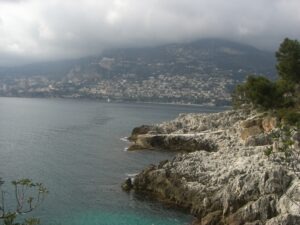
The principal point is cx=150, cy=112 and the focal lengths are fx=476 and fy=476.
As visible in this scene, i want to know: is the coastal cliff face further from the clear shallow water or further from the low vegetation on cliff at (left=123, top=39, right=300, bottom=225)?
the clear shallow water

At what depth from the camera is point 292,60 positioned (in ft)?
237

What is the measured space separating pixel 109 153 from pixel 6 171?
19200mm

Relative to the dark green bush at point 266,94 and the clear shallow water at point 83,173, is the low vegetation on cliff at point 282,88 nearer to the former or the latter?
the dark green bush at point 266,94

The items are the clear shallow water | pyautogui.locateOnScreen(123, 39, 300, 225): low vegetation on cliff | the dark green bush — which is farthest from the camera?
the dark green bush

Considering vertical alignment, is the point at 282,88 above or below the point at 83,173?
above

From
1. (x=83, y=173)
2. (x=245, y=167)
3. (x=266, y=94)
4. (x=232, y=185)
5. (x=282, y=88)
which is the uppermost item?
(x=282, y=88)

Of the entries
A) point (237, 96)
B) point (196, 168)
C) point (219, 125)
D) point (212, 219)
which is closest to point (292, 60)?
point (219, 125)

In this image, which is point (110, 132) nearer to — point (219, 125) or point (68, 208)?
point (219, 125)

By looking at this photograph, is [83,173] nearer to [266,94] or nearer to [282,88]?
[266,94]

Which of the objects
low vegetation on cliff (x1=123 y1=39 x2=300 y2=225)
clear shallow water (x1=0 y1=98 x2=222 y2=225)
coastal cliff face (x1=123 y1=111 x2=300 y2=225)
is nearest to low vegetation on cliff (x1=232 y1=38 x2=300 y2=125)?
low vegetation on cliff (x1=123 y1=39 x2=300 y2=225)

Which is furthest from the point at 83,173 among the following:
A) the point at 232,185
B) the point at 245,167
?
the point at 232,185

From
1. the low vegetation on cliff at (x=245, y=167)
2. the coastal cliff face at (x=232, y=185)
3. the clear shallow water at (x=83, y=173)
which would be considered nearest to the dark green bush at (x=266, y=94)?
the low vegetation on cliff at (x=245, y=167)

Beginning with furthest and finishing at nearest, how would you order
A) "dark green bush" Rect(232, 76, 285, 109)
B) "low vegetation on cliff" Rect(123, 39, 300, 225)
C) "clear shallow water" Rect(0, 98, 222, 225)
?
"dark green bush" Rect(232, 76, 285, 109), "clear shallow water" Rect(0, 98, 222, 225), "low vegetation on cliff" Rect(123, 39, 300, 225)

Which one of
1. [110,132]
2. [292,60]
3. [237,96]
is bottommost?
[110,132]
